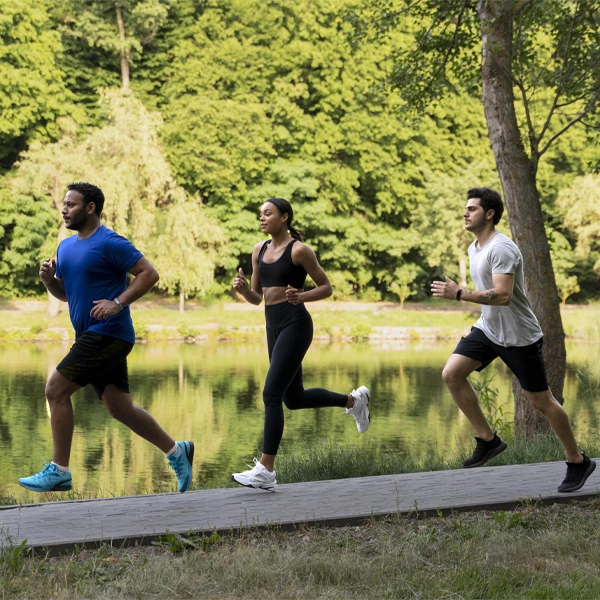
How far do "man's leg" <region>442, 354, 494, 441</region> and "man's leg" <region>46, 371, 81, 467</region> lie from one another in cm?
255

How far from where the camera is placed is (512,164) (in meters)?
10.5

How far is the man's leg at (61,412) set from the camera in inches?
238

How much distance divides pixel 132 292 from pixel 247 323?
99.3 ft

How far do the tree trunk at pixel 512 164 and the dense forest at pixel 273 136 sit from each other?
99.3 feet

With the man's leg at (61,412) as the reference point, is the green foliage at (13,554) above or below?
below

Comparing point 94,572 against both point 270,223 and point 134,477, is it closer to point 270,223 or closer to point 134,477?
point 270,223

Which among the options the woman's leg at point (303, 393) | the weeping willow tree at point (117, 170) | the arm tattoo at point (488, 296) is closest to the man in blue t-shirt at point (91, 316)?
the woman's leg at point (303, 393)

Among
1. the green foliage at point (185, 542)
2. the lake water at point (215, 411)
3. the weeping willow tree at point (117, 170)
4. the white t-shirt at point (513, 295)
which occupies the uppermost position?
the weeping willow tree at point (117, 170)

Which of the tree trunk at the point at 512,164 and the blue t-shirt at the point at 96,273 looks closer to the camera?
the blue t-shirt at the point at 96,273

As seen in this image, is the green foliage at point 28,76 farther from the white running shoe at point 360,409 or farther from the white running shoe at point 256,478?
the white running shoe at point 256,478

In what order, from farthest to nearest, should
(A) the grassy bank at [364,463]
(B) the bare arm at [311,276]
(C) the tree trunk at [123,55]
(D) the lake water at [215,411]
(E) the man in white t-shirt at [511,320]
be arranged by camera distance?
1. (C) the tree trunk at [123,55]
2. (D) the lake water at [215,411]
3. (A) the grassy bank at [364,463]
4. (B) the bare arm at [311,276]
5. (E) the man in white t-shirt at [511,320]

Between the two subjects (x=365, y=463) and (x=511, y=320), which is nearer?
(x=511, y=320)

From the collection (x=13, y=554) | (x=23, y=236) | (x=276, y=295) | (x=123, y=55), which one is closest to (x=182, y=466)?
(x=276, y=295)

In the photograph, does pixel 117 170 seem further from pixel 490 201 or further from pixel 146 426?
pixel 146 426
